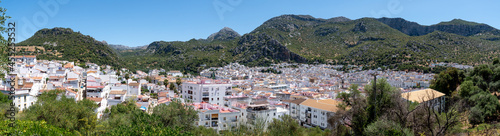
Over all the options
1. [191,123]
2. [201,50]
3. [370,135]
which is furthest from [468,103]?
[201,50]

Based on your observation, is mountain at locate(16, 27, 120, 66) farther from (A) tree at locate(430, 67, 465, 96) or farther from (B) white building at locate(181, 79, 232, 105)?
(A) tree at locate(430, 67, 465, 96)

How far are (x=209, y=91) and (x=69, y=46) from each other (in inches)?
2418

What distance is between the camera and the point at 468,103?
24.5m

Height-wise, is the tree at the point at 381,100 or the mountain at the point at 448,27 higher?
the mountain at the point at 448,27

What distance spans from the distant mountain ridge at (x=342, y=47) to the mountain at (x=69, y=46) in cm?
1320

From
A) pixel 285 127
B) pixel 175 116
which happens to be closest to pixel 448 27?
pixel 285 127

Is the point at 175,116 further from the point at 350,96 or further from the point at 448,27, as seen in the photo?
the point at 448,27

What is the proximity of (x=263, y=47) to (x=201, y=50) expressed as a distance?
3267 cm

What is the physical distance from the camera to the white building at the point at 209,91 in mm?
37656

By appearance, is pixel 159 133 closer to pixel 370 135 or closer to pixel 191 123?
pixel 191 123

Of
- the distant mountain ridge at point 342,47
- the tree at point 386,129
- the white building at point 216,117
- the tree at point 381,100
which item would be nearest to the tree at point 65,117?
the white building at point 216,117

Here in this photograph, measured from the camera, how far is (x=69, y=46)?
77.8 m

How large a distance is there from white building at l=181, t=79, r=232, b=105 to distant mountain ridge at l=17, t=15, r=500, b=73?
6267 centimetres

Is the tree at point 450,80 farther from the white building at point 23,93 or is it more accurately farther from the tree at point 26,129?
the white building at point 23,93
